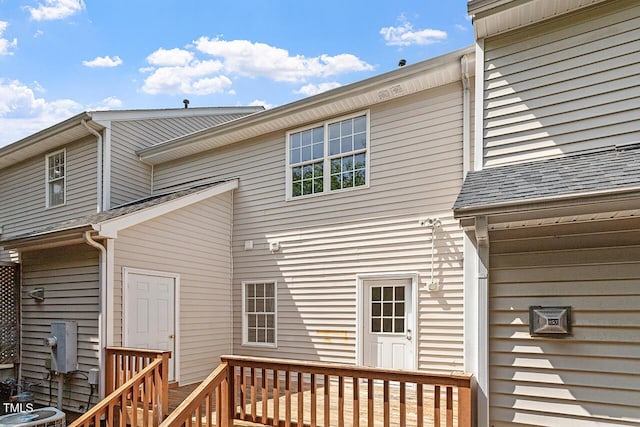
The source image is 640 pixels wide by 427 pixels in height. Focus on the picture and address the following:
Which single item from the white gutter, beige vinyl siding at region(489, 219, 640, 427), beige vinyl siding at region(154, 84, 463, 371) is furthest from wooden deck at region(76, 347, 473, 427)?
the white gutter

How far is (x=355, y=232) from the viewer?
23.6 ft

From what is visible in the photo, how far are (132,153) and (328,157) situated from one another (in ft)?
14.2

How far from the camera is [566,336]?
377cm

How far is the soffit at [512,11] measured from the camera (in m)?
4.21

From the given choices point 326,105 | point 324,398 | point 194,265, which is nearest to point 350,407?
point 324,398

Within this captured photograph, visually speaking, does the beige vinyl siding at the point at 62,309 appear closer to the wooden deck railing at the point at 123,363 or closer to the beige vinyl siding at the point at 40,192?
the wooden deck railing at the point at 123,363

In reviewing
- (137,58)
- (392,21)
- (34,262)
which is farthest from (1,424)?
(392,21)

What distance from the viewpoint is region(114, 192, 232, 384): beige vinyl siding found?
22.2ft

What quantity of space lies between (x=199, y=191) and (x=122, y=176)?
225 centimetres

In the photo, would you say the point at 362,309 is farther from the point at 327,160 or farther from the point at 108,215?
the point at 108,215

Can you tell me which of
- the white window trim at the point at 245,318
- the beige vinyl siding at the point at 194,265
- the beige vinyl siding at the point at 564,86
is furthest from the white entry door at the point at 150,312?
the beige vinyl siding at the point at 564,86

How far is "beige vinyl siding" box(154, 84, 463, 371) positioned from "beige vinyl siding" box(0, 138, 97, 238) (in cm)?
274

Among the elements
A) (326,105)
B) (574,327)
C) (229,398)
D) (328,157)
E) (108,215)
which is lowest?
(229,398)

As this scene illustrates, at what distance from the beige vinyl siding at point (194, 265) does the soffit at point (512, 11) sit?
5213mm
